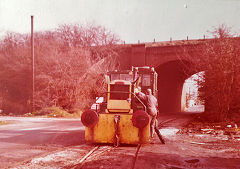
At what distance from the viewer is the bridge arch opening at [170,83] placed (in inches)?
1341

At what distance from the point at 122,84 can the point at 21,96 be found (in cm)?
2552

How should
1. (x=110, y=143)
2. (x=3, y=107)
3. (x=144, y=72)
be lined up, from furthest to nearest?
1. (x=3, y=107)
2. (x=144, y=72)
3. (x=110, y=143)

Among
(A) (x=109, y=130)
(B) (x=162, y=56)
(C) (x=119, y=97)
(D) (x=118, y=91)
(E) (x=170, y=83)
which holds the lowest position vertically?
(A) (x=109, y=130)

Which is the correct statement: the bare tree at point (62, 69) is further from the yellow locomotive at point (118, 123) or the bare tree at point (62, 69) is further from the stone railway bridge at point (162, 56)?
the yellow locomotive at point (118, 123)

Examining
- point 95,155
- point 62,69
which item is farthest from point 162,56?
point 95,155

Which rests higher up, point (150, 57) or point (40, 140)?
point (150, 57)

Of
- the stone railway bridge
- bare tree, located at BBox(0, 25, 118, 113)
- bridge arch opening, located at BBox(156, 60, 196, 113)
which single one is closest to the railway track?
bare tree, located at BBox(0, 25, 118, 113)

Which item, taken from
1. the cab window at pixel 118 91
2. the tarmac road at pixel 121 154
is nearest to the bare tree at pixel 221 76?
the tarmac road at pixel 121 154

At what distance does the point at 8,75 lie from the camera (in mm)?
32188

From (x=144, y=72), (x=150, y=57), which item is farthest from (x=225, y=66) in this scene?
(x=150, y=57)

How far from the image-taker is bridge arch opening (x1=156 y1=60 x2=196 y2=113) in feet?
112

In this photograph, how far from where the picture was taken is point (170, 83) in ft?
128

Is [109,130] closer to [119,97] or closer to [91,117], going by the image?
[91,117]

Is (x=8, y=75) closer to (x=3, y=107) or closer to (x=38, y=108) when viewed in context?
(x=3, y=107)
